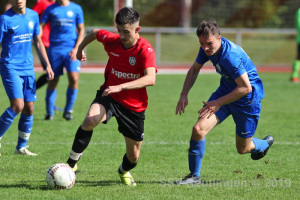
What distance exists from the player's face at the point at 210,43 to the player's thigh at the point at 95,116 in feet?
3.97

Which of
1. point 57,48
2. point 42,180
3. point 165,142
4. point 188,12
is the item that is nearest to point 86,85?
point 57,48

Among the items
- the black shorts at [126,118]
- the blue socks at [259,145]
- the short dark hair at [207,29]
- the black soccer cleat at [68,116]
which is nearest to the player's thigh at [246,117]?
the blue socks at [259,145]

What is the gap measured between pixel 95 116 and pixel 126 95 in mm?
424

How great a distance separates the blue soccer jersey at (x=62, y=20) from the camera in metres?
9.56

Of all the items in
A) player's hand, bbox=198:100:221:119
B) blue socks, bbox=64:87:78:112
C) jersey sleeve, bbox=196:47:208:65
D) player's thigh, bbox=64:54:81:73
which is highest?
jersey sleeve, bbox=196:47:208:65

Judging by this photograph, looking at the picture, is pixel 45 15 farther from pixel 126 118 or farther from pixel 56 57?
pixel 126 118

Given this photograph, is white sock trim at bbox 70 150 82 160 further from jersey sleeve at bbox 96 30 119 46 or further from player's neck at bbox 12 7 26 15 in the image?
player's neck at bbox 12 7 26 15

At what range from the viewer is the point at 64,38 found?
9.65 meters

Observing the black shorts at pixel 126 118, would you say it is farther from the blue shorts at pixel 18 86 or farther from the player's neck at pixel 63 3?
the player's neck at pixel 63 3

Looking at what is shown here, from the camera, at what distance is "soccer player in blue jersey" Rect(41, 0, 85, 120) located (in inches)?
376

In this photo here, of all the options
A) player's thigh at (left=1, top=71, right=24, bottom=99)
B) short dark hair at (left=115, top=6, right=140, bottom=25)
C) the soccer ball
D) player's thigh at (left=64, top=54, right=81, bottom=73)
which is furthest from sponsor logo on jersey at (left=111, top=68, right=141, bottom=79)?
player's thigh at (left=64, top=54, right=81, bottom=73)

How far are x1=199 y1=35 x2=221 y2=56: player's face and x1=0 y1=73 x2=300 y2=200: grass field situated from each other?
1428 millimetres

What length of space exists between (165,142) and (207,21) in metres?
3.09

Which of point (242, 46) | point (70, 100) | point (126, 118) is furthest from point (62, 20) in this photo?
point (242, 46)
